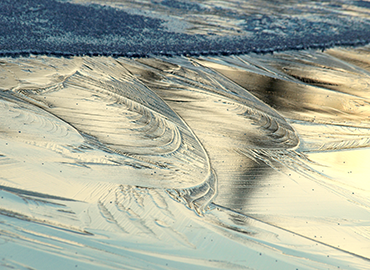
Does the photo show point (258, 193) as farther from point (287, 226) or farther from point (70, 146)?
point (70, 146)

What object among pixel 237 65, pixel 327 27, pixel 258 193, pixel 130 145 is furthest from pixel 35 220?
pixel 327 27

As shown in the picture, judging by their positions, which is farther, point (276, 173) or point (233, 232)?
point (276, 173)

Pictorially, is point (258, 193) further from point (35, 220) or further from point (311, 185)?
point (35, 220)

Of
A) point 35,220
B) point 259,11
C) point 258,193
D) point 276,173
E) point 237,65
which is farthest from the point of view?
point 259,11

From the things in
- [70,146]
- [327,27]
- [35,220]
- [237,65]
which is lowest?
[35,220]

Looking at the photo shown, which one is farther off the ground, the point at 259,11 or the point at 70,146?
the point at 259,11

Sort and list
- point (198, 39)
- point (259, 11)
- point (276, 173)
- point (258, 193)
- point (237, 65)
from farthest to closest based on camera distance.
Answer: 1. point (259, 11)
2. point (198, 39)
3. point (237, 65)
4. point (276, 173)
5. point (258, 193)

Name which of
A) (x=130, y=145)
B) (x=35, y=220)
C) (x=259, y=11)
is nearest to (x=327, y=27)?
(x=259, y=11)
